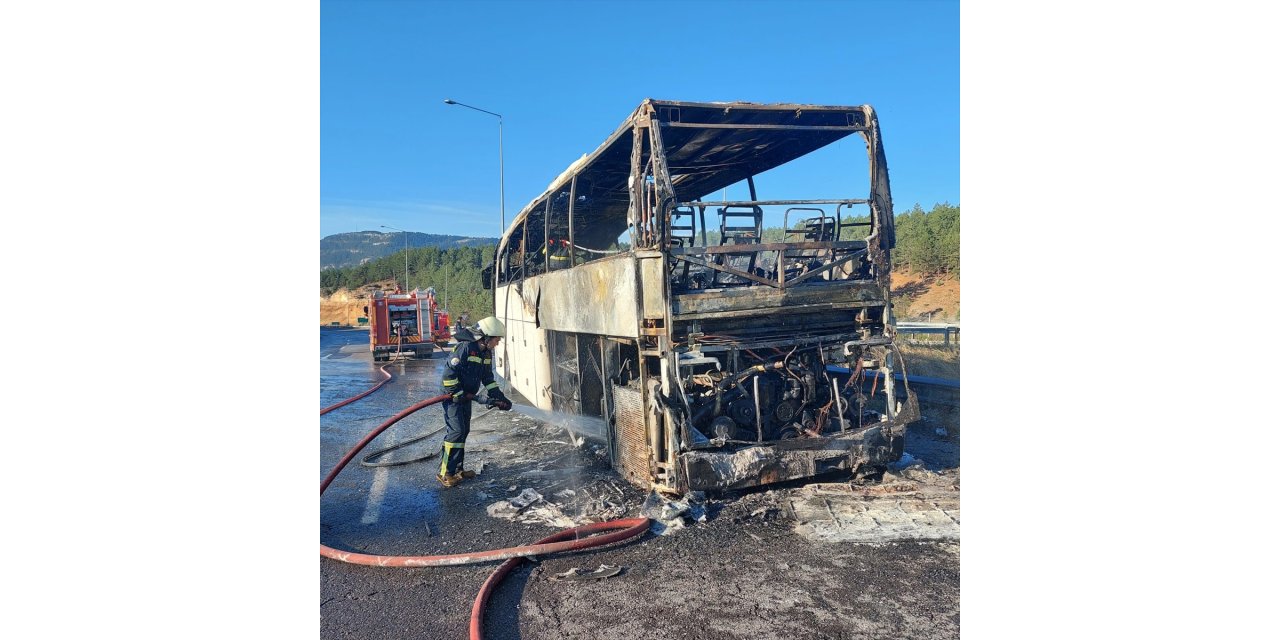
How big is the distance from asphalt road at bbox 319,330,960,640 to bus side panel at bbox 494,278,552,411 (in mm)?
2713

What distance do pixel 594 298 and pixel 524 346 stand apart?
14.2 ft

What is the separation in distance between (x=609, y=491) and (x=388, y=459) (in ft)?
9.73

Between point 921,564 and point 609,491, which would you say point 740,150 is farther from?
point 921,564

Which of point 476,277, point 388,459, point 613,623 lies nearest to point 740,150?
point 613,623

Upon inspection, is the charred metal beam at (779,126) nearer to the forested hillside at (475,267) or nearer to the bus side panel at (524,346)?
the forested hillside at (475,267)

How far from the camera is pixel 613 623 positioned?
3.27 meters

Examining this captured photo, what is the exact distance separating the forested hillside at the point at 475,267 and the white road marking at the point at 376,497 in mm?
2007

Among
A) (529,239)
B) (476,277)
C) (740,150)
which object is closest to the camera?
(740,150)

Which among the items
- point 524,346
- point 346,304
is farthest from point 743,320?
point 346,304

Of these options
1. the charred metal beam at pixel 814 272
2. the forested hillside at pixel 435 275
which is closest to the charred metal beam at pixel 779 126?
the charred metal beam at pixel 814 272

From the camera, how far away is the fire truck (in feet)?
58.2

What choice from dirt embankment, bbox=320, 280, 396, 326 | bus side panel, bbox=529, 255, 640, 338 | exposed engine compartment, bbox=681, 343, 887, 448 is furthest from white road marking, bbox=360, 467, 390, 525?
dirt embankment, bbox=320, 280, 396, 326

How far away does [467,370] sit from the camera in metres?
6.20

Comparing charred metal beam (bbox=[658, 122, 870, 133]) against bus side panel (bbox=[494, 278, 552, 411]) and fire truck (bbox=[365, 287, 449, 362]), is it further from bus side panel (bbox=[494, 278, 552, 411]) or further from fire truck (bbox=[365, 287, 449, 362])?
fire truck (bbox=[365, 287, 449, 362])
